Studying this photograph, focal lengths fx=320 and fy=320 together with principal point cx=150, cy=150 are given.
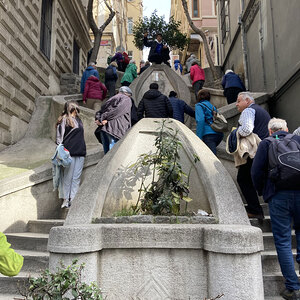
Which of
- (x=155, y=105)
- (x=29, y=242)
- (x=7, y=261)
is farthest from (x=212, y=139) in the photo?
(x=7, y=261)

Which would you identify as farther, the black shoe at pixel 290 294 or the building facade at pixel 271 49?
the building facade at pixel 271 49

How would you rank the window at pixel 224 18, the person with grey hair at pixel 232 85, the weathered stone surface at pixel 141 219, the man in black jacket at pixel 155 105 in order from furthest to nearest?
1. the window at pixel 224 18
2. the person with grey hair at pixel 232 85
3. the man in black jacket at pixel 155 105
4. the weathered stone surface at pixel 141 219

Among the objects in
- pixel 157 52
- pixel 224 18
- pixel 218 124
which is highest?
pixel 224 18

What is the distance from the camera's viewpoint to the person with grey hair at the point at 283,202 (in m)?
3.04

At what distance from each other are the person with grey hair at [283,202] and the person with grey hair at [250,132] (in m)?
0.90

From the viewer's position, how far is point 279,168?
3166 mm

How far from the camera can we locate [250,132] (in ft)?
13.8

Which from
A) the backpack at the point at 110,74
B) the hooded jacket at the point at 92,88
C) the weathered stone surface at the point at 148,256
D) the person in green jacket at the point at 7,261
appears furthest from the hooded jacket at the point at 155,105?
the backpack at the point at 110,74

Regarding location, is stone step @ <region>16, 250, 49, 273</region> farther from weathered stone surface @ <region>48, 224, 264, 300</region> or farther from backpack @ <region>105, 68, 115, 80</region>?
backpack @ <region>105, 68, 115, 80</region>

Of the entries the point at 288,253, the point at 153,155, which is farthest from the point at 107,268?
the point at 288,253

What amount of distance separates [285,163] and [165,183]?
1.29m

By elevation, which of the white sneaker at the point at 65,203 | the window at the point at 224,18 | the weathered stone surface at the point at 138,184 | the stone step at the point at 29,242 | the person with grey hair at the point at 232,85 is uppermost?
the window at the point at 224,18

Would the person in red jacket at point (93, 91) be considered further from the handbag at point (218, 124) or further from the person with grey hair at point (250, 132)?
the person with grey hair at point (250, 132)

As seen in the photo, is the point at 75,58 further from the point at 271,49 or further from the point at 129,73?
the point at 271,49
